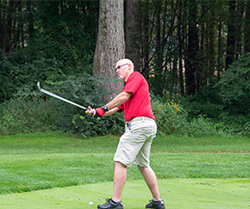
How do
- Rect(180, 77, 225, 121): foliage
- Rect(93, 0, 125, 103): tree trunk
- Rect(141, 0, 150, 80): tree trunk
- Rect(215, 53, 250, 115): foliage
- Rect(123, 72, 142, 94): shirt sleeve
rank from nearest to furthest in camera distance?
Rect(123, 72, 142, 94): shirt sleeve → Rect(93, 0, 125, 103): tree trunk → Rect(215, 53, 250, 115): foliage → Rect(180, 77, 225, 121): foliage → Rect(141, 0, 150, 80): tree trunk

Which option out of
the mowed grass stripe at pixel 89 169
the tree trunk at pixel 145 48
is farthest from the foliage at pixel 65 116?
the tree trunk at pixel 145 48

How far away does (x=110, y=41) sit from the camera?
14969 mm

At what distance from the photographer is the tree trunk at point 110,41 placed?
14.9 metres

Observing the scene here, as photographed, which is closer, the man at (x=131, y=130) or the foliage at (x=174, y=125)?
the man at (x=131, y=130)

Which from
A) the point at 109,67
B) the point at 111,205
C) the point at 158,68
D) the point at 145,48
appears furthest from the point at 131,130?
the point at 145,48

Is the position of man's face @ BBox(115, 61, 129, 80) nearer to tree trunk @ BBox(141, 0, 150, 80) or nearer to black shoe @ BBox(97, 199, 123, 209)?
black shoe @ BBox(97, 199, 123, 209)

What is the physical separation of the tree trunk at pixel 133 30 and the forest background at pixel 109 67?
0.06m

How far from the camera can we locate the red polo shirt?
14.5ft

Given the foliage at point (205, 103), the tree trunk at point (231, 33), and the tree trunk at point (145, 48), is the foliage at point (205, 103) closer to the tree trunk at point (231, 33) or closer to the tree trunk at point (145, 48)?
the tree trunk at point (145, 48)

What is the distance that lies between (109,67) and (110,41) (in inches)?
43.4

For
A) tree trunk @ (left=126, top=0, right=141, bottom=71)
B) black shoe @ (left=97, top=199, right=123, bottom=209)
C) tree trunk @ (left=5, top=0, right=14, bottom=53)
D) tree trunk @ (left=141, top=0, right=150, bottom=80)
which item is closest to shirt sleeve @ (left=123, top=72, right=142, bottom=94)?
black shoe @ (left=97, top=199, right=123, bottom=209)

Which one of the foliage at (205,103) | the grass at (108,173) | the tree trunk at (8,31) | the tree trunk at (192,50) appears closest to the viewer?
the grass at (108,173)

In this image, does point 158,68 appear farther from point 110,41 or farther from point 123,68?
point 123,68

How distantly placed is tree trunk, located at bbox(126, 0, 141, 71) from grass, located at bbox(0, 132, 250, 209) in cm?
794
